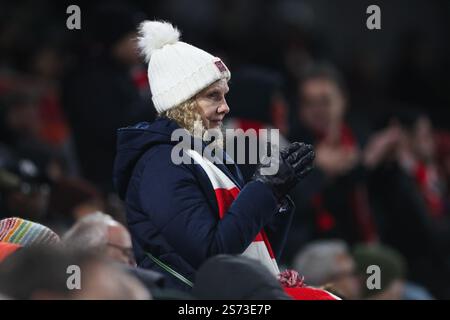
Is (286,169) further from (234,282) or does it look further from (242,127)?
(242,127)

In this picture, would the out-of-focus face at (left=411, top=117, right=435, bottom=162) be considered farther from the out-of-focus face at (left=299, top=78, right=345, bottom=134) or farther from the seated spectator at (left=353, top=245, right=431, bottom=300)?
the seated spectator at (left=353, top=245, right=431, bottom=300)

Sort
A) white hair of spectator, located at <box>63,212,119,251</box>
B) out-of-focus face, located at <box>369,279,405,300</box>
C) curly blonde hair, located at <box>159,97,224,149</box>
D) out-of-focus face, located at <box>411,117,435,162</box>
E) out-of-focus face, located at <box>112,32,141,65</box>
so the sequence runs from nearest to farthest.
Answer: curly blonde hair, located at <box>159,97,224,149</box> < white hair of spectator, located at <box>63,212,119,251</box> < out-of-focus face, located at <box>369,279,405,300</box> < out-of-focus face, located at <box>112,32,141,65</box> < out-of-focus face, located at <box>411,117,435,162</box>

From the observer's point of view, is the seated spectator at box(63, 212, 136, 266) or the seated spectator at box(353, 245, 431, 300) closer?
the seated spectator at box(63, 212, 136, 266)

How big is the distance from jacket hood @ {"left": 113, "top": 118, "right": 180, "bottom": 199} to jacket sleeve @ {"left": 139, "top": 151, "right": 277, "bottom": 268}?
140 mm

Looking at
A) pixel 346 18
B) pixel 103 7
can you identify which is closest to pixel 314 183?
pixel 103 7

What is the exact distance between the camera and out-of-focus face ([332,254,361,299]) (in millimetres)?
6742

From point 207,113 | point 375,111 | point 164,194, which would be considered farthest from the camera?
point 375,111

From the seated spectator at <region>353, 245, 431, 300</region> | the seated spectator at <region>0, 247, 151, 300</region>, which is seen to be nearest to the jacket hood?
the seated spectator at <region>0, 247, 151, 300</region>

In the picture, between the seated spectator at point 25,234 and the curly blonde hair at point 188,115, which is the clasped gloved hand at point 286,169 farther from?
the seated spectator at point 25,234

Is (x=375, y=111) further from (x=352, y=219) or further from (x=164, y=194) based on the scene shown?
(x=164, y=194)

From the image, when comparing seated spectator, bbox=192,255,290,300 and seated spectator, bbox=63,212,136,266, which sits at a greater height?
seated spectator, bbox=192,255,290,300

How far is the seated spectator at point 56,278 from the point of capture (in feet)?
10.0

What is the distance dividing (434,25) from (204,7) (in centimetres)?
290

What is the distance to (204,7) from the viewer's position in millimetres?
11672
